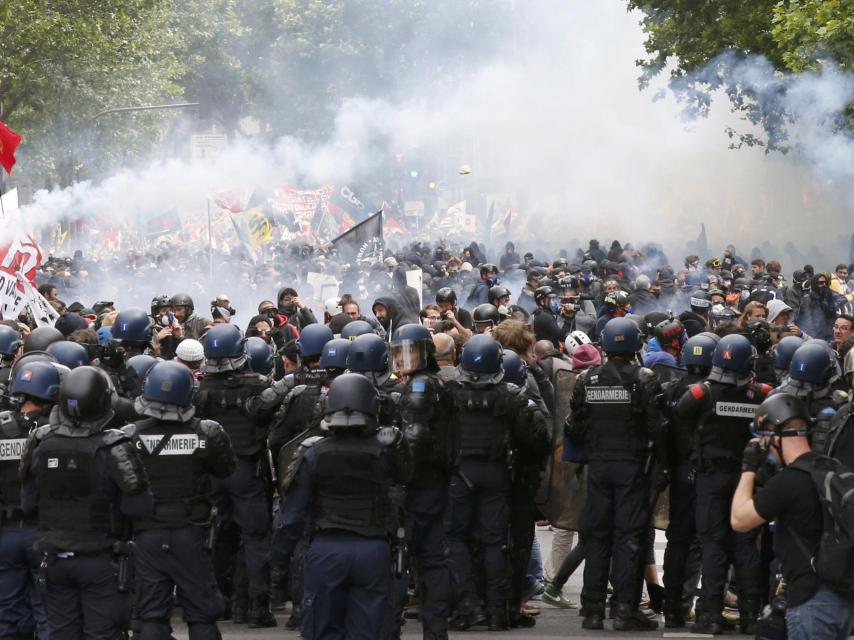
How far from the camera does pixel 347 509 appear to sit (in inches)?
286

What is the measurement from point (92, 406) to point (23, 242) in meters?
8.28

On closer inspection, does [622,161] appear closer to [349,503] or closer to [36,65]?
[36,65]

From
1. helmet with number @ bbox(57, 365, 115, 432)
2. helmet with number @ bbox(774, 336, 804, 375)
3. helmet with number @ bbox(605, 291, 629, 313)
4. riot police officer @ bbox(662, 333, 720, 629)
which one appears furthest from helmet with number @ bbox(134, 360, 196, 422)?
helmet with number @ bbox(605, 291, 629, 313)

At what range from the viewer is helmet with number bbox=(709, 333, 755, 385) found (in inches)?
359

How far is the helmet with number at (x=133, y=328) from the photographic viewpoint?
1074 centimetres

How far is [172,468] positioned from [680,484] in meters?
3.32

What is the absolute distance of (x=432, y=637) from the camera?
8453 mm

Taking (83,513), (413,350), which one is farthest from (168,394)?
(413,350)

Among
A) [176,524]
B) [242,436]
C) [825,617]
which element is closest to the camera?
[825,617]

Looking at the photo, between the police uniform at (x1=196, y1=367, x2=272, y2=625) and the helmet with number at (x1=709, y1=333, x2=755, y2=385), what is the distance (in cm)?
277

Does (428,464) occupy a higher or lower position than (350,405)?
lower

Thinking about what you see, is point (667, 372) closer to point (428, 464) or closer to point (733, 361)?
point (733, 361)

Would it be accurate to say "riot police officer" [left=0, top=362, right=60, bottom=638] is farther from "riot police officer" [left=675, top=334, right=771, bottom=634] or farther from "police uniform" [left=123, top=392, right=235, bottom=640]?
"riot police officer" [left=675, top=334, right=771, bottom=634]

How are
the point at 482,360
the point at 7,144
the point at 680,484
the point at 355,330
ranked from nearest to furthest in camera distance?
the point at 482,360 < the point at 680,484 < the point at 355,330 < the point at 7,144
